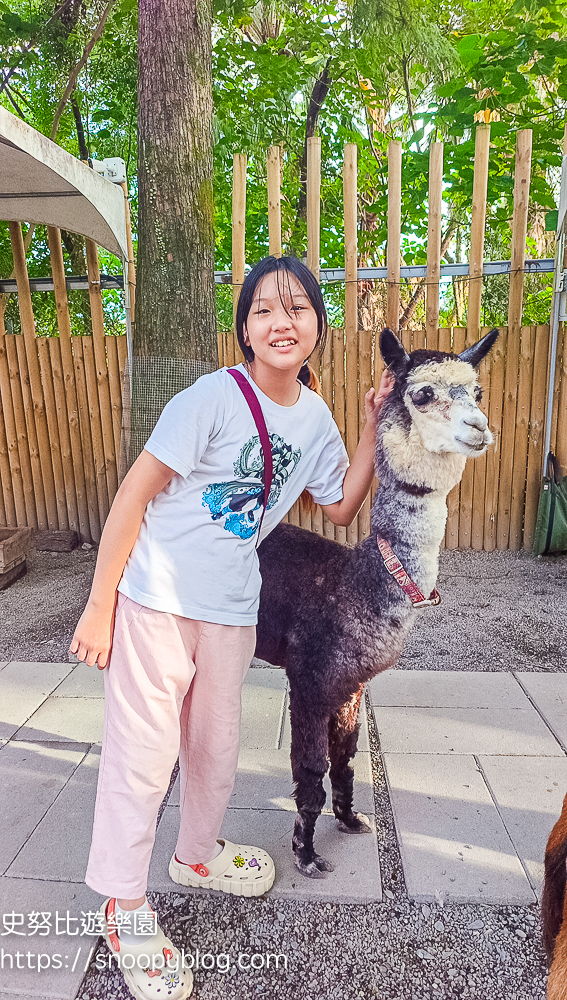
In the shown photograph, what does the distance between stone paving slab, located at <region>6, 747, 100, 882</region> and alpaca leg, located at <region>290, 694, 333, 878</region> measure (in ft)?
2.58

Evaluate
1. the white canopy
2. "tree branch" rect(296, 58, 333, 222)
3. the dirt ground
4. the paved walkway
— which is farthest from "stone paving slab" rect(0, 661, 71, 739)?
"tree branch" rect(296, 58, 333, 222)

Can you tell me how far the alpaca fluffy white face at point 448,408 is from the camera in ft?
5.59

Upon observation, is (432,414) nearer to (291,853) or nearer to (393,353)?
(393,353)

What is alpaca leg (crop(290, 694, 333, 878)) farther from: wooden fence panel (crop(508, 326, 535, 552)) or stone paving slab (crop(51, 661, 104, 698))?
wooden fence panel (crop(508, 326, 535, 552))

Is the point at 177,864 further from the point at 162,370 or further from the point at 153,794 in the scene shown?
the point at 162,370

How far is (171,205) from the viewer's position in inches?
128

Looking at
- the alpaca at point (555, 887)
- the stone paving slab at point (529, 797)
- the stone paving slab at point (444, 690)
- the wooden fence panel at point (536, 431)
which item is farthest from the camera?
the wooden fence panel at point (536, 431)

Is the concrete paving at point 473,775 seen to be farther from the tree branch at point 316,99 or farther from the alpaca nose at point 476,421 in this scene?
the tree branch at point 316,99

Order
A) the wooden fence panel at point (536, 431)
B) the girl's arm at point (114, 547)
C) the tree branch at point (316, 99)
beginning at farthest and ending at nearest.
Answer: the tree branch at point (316, 99) < the wooden fence panel at point (536, 431) < the girl's arm at point (114, 547)

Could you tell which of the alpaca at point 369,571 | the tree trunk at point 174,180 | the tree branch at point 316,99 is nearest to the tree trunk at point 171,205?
the tree trunk at point 174,180

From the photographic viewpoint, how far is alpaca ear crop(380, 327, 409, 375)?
71.9 inches

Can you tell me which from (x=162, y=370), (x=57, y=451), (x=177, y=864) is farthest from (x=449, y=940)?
(x=57, y=451)

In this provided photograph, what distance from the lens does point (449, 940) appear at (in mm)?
1931

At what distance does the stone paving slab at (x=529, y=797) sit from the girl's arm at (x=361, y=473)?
139cm
